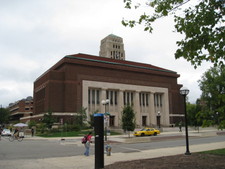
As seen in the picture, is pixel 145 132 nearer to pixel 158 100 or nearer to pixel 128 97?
pixel 128 97

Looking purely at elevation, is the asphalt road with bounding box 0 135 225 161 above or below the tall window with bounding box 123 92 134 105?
below

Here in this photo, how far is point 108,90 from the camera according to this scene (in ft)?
205

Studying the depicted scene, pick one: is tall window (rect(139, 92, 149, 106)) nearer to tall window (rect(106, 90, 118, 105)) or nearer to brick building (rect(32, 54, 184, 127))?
brick building (rect(32, 54, 184, 127))

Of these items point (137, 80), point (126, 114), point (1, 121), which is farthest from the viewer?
point (1, 121)

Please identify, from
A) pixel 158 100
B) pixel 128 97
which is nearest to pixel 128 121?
pixel 128 97

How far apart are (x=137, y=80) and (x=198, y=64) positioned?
5896 centimetres

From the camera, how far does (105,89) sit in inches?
2376

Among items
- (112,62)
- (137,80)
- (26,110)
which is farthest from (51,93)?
(26,110)

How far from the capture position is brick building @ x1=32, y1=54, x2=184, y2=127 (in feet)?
185

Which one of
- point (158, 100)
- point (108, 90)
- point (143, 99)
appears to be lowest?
point (158, 100)

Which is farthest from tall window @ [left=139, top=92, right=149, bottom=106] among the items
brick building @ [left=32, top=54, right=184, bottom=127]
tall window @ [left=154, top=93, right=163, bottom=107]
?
tall window @ [left=154, top=93, right=163, bottom=107]

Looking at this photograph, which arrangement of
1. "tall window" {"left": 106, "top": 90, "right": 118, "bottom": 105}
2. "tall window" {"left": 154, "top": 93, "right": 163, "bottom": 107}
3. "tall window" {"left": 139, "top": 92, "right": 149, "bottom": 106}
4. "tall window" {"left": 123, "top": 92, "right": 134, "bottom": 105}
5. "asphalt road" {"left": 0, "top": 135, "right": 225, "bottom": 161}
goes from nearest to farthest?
"asphalt road" {"left": 0, "top": 135, "right": 225, "bottom": 161} → "tall window" {"left": 106, "top": 90, "right": 118, "bottom": 105} → "tall window" {"left": 123, "top": 92, "right": 134, "bottom": 105} → "tall window" {"left": 139, "top": 92, "right": 149, "bottom": 106} → "tall window" {"left": 154, "top": 93, "right": 163, "bottom": 107}

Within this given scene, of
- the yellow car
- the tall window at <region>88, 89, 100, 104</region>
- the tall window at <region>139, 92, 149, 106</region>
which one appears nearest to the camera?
the yellow car

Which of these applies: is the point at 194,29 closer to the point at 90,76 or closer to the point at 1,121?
the point at 90,76
